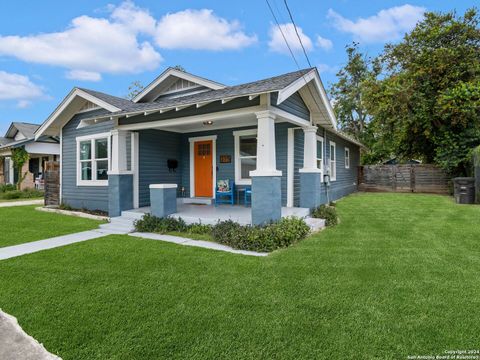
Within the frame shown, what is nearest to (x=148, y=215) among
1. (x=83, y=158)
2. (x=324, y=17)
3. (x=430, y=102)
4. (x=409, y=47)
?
(x=83, y=158)

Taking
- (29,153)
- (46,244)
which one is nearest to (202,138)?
(46,244)

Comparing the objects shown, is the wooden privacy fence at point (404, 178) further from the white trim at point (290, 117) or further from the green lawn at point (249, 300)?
the green lawn at point (249, 300)

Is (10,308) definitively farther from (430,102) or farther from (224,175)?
(430,102)

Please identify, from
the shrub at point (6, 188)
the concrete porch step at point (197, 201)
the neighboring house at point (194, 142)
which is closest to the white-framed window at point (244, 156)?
the neighboring house at point (194, 142)

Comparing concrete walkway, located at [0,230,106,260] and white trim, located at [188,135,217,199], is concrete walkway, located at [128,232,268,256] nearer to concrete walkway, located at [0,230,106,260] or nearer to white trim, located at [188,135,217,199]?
concrete walkway, located at [0,230,106,260]

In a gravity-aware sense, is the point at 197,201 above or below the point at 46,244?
above

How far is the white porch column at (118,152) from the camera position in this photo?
7.91 metres

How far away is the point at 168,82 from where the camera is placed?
945 cm

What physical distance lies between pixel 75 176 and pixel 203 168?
4.50 metres

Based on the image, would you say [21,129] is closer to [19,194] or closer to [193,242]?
[19,194]

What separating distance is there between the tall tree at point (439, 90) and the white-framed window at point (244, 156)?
33.2 ft

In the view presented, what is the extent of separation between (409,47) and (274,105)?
13.9m

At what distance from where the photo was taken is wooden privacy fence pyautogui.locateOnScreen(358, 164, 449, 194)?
1556cm

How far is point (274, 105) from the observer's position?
5.95 m
